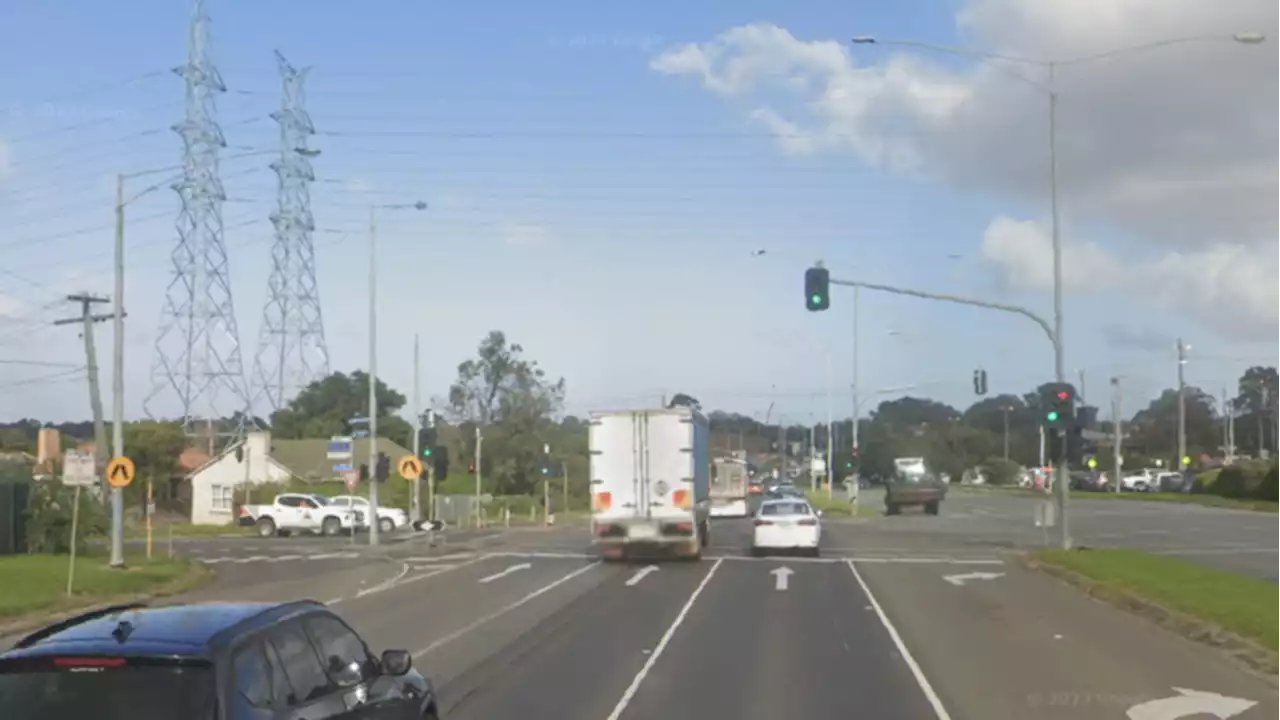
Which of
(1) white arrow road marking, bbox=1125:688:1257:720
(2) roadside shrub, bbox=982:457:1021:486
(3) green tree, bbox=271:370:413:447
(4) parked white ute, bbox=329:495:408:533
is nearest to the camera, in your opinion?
(1) white arrow road marking, bbox=1125:688:1257:720

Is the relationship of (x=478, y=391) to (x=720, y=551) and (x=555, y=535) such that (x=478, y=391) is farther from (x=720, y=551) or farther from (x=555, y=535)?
(x=720, y=551)

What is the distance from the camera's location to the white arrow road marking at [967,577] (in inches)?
1101

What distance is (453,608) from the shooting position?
22.9 metres

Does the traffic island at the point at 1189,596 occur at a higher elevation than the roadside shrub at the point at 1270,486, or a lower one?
lower

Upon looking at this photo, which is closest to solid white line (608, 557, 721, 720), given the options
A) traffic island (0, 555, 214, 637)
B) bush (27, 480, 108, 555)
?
traffic island (0, 555, 214, 637)

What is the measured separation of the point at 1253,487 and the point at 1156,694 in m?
66.7

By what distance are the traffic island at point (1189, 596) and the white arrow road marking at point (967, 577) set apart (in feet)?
3.90

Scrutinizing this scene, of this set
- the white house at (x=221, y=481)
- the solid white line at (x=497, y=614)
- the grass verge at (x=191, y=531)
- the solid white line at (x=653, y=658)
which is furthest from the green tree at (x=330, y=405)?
the solid white line at (x=653, y=658)

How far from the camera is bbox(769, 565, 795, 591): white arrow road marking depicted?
26.9 meters

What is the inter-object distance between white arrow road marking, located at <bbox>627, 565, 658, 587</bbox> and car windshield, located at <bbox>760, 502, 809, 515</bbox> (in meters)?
4.63

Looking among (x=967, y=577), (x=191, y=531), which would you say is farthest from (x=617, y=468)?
(x=191, y=531)

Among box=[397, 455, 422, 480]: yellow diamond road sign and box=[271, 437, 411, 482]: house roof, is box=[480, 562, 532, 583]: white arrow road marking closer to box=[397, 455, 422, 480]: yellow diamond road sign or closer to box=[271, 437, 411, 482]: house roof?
box=[397, 455, 422, 480]: yellow diamond road sign

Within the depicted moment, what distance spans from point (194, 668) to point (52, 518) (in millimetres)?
34483

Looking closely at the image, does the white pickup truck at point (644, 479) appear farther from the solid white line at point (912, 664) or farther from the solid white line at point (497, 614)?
the solid white line at point (912, 664)
